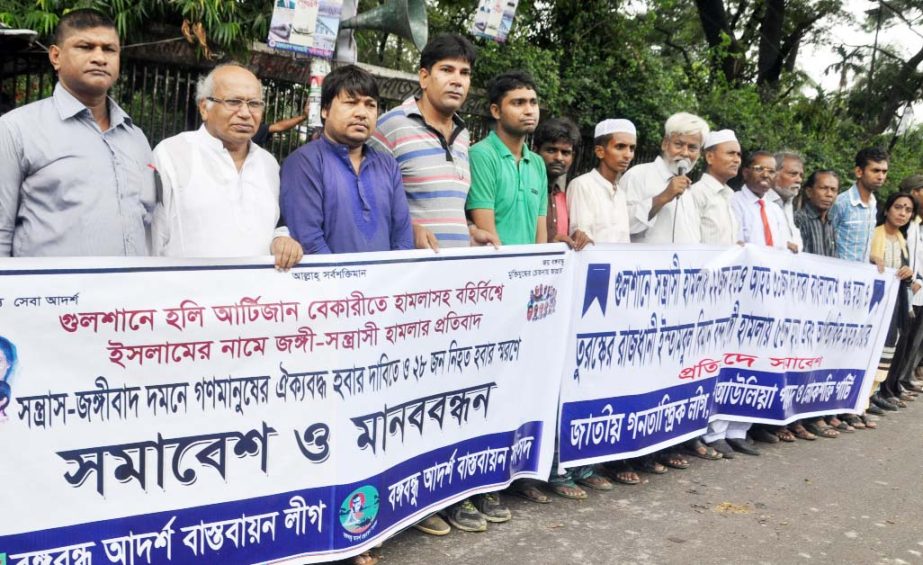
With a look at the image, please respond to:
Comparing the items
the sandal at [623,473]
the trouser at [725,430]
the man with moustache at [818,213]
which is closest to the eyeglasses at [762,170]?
the man with moustache at [818,213]

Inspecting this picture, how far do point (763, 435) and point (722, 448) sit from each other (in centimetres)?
58

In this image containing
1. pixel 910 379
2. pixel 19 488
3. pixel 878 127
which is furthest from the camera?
pixel 878 127

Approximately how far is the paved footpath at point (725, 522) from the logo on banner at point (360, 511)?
0.81 ft

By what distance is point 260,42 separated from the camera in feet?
23.6

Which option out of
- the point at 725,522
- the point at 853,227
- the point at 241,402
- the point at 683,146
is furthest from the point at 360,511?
the point at 853,227

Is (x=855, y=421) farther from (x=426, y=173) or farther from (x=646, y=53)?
(x=646, y=53)

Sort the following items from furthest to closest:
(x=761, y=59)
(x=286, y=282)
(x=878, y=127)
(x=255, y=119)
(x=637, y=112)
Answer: (x=878, y=127) → (x=761, y=59) → (x=637, y=112) → (x=255, y=119) → (x=286, y=282)

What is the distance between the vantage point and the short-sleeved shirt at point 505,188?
4.43m

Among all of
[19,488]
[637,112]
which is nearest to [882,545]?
[19,488]

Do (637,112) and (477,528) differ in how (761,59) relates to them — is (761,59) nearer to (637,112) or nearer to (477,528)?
(637,112)

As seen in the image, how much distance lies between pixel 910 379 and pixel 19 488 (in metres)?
7.96

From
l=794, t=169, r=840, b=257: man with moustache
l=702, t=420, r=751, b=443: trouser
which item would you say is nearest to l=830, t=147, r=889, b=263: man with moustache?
l=794, t=169, r=840, b=257: man with moustache

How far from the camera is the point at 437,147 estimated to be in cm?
419

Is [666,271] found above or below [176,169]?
below
